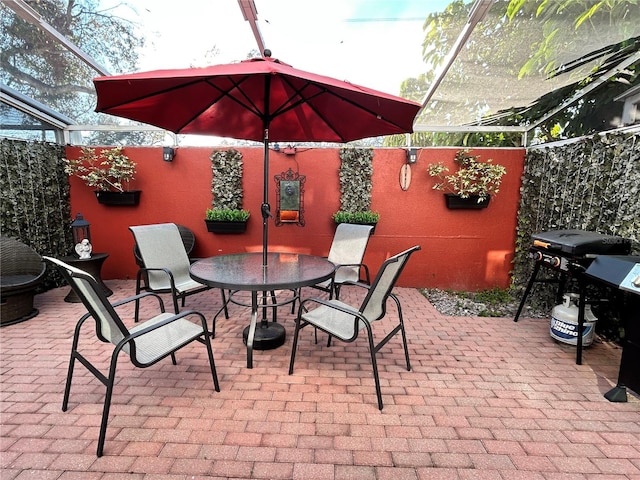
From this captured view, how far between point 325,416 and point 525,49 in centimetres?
355

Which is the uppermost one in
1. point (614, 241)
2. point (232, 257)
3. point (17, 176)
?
point (17, 176)

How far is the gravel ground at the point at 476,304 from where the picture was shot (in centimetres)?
371

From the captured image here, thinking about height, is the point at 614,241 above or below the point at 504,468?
above

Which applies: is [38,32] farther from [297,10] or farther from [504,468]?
[504,468]

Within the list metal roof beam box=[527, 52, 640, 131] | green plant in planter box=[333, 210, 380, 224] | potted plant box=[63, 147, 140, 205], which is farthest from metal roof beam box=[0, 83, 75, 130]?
metal roof beam box=[527, 52, 640, 131]

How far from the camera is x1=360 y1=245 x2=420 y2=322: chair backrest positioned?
6.43 ft

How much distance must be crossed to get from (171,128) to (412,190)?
3162mm

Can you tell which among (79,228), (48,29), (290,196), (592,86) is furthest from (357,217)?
(48,29)

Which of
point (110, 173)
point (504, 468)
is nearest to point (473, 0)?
point (504, 468)

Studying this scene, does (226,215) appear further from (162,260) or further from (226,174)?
(162,260)

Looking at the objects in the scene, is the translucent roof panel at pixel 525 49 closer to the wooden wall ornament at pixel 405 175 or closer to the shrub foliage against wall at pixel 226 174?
the wooden wall ornament at pixel 405 175

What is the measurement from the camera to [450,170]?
4438 mm

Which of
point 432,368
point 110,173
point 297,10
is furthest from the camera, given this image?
point 110,173

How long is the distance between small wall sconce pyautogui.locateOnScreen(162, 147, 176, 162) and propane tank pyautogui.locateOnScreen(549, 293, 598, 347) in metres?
4.93
